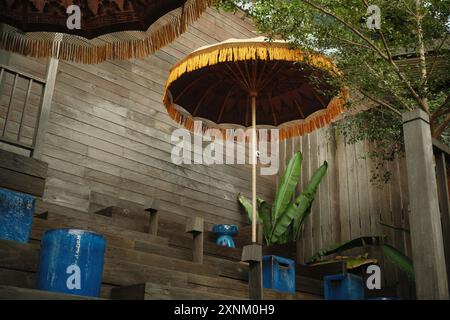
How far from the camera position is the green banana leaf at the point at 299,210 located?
6996 millimetres

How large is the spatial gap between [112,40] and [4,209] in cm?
147

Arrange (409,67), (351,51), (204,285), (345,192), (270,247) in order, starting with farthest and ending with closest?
(345,192), (270,247), (409,67), (351,51), (204,285)

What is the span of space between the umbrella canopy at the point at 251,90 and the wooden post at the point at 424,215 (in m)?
2.07

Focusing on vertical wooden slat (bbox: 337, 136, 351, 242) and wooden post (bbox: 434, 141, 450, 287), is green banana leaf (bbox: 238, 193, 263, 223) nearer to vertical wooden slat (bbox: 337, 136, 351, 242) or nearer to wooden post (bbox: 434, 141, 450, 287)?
vertical wooden slat (bbox: 337, 136, 351, 242)

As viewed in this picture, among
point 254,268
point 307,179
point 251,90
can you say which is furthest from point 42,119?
point 307,179

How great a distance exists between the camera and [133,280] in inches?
150

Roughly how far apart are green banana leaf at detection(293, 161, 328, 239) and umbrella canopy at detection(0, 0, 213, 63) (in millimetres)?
4002

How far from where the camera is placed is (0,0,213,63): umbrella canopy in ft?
12.2

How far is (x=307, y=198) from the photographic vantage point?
720cm

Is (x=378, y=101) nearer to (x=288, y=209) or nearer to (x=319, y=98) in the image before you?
(x=319, y=98)

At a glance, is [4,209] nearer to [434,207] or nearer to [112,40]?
[112,40]

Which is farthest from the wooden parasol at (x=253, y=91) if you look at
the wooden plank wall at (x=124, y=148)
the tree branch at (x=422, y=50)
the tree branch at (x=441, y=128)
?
the wooden plank wall at (x=124, y=148)

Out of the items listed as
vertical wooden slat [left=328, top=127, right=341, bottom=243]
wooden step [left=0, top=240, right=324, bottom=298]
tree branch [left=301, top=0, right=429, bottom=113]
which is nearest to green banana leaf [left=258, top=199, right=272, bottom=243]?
vertical wooden slat [left=328, top=127, right=341, bottom=243]

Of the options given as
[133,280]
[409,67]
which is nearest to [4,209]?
[133,280]
